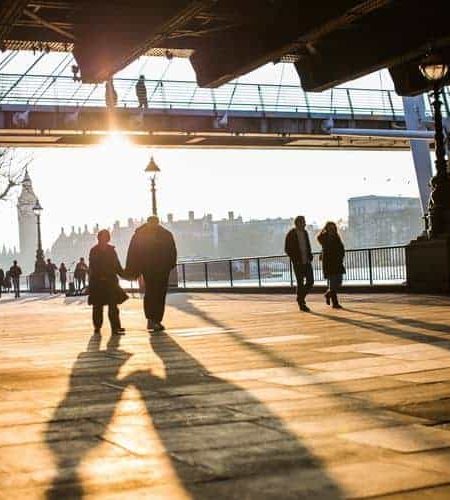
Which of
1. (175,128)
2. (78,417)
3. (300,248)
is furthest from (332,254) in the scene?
(175,128)

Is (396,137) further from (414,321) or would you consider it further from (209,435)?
(209,435)

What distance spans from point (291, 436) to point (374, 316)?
8.66 meters

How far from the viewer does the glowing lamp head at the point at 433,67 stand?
661 inches

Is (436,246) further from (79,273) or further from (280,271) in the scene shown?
(79,273)

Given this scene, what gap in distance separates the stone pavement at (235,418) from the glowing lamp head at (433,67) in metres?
7.75

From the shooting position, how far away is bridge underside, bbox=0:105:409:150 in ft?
149

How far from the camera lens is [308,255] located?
→ 1577cm

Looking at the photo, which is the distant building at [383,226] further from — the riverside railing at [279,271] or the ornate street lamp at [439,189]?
the ornate street lamp at [439,189]

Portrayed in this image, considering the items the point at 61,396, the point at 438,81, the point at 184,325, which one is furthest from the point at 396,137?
the point at 61,396

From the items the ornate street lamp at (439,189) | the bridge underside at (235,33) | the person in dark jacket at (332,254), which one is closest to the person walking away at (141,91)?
the bridge underside at (235,33)

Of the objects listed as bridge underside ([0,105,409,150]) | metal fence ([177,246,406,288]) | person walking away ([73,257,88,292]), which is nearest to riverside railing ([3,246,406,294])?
metal fence ([177,246,406,288])

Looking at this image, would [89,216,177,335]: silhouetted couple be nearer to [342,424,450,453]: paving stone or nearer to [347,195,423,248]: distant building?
[342,424,450,453]: paving stone

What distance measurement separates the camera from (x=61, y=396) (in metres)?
6.53

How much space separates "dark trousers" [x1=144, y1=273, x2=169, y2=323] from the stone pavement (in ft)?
7.07
